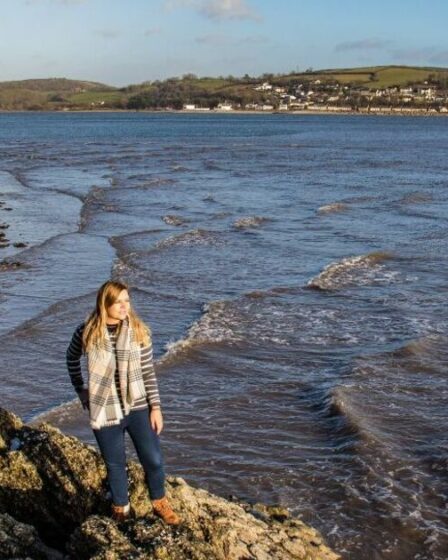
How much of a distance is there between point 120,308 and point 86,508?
1.73 meters

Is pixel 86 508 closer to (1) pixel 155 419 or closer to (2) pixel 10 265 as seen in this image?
(1) pixel 155 419

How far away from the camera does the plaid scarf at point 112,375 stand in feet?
18.3

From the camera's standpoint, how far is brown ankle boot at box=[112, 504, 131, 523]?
220 inches

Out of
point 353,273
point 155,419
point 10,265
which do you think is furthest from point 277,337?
point 10,265

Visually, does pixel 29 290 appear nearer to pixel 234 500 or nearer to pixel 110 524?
pixel 234 500

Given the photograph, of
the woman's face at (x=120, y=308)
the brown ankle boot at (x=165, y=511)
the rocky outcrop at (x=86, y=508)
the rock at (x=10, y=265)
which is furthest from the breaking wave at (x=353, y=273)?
the woman's face at (x=120, y=308)

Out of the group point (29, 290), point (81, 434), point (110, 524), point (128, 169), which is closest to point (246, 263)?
point (29, 290)

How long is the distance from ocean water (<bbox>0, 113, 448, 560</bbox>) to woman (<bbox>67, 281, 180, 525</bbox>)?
2.47 metres

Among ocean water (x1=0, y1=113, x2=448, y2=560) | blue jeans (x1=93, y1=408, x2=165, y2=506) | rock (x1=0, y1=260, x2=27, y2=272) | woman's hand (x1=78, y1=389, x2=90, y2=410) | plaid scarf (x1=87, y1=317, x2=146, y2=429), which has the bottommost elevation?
ocean water (x1=0, y1=113, x2=448, y2=560)

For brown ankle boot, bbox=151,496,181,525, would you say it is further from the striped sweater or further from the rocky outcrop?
the striped sweater

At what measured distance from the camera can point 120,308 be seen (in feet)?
18.2

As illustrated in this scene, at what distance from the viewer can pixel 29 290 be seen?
17672mm

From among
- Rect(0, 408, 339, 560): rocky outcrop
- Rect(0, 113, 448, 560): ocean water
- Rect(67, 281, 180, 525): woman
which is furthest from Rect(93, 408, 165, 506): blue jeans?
Rect(0, 113, 448, 560): ocean water

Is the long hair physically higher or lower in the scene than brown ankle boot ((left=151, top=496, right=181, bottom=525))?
higher
